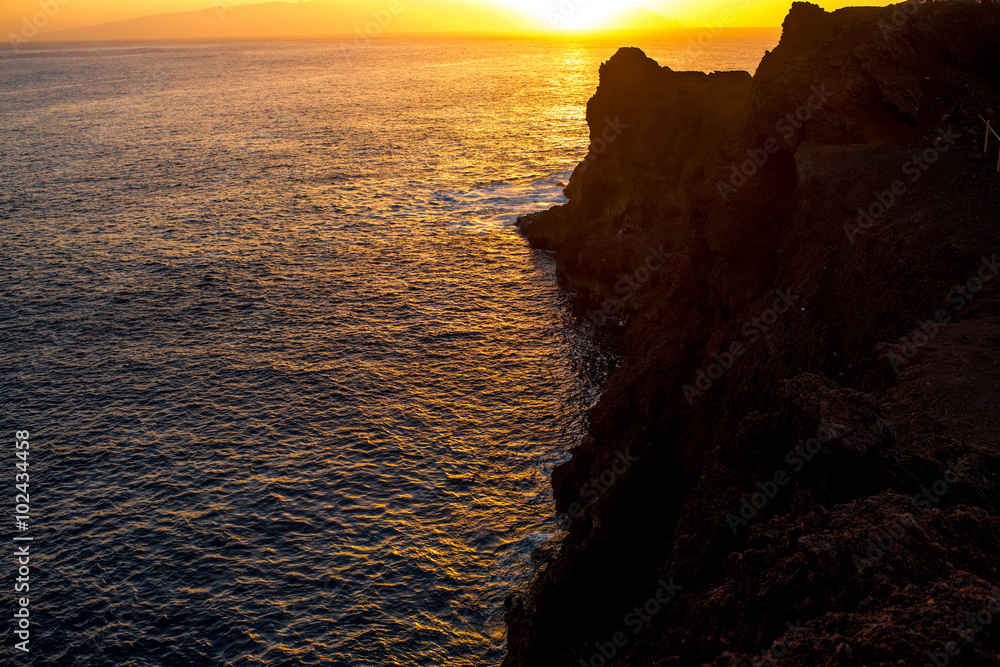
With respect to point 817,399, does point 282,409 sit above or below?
below

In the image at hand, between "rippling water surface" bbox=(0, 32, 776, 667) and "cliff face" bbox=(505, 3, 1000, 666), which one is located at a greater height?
"cliff face" bbox=(505, 3, 1000, 666)

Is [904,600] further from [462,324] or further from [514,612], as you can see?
[462,324]

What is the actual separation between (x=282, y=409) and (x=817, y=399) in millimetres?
26177

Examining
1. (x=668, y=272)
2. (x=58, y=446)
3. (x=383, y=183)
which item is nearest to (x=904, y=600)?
(x=668, y=272)

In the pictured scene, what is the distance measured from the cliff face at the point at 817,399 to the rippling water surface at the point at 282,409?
14.0ft

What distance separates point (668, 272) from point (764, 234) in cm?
558

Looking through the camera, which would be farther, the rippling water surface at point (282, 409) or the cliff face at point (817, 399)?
the rippling water surface at point (282, 409)

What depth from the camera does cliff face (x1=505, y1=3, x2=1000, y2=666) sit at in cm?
1060

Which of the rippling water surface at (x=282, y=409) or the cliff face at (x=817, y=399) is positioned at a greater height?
the cliff face at (x=817, y=399)

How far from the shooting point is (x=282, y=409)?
33344mm

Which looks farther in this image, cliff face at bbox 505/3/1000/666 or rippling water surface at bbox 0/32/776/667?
rippling water surface at bbox 0/32/776/667

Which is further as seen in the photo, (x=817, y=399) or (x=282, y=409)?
(x=282, y=409)

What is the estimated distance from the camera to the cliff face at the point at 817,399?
10602mm

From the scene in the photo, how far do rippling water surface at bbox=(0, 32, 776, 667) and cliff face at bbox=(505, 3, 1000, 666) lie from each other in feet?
14.0
